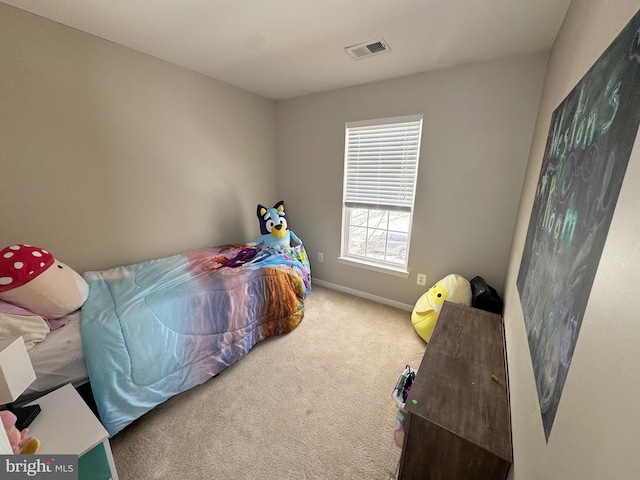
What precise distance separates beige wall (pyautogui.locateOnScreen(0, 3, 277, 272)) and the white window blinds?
129cm

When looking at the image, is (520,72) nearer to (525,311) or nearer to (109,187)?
(525,311)

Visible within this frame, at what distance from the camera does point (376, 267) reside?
2.78 m

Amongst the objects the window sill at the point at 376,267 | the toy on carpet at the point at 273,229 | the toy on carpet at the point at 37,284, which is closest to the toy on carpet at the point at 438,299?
the window sill at the point at 376,267

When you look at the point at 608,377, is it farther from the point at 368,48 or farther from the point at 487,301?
the point at 368,48

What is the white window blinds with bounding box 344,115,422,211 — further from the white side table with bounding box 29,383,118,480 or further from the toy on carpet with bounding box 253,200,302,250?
the white side table with bounding box 29,383,118,480

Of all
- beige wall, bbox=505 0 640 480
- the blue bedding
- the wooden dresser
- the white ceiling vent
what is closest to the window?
the white ceiling vent

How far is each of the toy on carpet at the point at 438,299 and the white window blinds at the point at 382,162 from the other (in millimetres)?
808

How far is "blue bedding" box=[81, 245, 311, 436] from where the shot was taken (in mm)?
1323

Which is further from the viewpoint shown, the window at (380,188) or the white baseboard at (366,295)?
the white baseboard at (366,295)

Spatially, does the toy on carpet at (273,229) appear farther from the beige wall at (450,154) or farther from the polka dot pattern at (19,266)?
the polka dot pattern at (19,266)

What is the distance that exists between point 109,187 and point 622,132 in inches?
109

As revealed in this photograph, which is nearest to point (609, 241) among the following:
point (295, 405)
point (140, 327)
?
point (295, 405)

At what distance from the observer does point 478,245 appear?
7.25 feet

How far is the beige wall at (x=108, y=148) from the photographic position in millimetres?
1601
